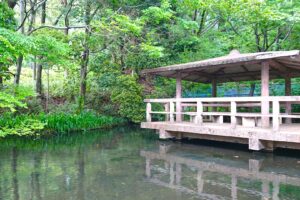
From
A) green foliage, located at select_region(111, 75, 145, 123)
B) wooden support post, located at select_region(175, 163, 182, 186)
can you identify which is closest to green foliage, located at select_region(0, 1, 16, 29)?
green foliage, located at select_region(111, 75, 145, 123)

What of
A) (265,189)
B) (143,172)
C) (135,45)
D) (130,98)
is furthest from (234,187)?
(135,45)

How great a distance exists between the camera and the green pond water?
486 centimetres

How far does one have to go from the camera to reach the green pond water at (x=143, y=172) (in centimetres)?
486

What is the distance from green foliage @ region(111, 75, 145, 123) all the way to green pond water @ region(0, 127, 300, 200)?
438 centimetres

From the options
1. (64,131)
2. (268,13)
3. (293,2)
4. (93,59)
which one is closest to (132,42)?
(93,59)

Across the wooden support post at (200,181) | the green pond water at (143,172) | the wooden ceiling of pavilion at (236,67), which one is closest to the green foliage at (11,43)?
the green pond water at (143,172)

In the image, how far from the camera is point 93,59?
51.9 feet

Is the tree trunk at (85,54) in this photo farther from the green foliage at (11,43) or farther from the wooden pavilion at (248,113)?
the green foliage at (11,43)

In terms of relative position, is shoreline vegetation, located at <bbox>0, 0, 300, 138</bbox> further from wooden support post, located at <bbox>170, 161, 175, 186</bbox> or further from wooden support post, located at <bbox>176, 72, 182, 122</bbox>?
wooden support post, located at <bbox>170, 161, 175, 186</bbox>

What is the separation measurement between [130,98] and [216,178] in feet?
28.4

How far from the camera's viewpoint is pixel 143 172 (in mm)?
6254

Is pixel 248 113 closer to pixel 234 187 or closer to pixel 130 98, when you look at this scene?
pixel 234 187

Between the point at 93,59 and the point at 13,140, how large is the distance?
6.64 m

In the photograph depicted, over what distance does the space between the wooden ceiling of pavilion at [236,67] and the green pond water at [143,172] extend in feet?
9.01
